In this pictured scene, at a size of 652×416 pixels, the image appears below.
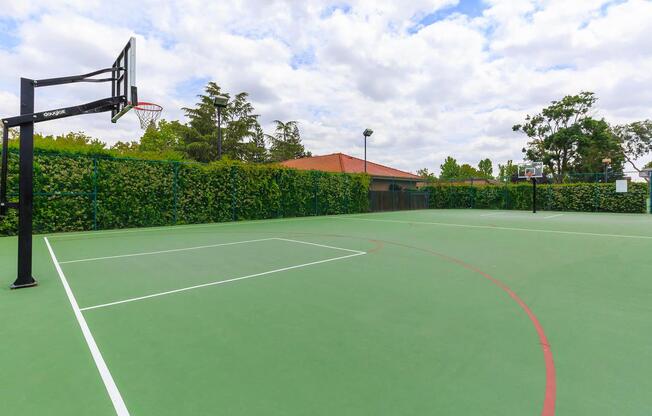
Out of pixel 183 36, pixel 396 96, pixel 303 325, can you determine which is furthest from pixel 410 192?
pixel 303 325

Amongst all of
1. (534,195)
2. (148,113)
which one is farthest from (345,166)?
(148,113)

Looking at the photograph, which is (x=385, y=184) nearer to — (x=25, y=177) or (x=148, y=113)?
(x=148, y=113)

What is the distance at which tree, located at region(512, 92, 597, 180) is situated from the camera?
3084cm

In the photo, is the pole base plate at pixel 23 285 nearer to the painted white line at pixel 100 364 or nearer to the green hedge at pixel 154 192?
the painted white line at pixel 100 364

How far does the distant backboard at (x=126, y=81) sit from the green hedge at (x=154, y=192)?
6159 millimetres

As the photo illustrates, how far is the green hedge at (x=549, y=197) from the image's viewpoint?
19.4 m

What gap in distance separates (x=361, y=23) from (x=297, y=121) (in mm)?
34123

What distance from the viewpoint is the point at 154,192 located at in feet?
38.4

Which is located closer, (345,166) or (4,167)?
(4,167)

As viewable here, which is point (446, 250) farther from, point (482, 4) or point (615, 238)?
point (482, 4)

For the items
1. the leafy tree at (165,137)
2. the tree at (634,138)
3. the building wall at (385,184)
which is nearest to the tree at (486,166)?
the tree at (634,138)

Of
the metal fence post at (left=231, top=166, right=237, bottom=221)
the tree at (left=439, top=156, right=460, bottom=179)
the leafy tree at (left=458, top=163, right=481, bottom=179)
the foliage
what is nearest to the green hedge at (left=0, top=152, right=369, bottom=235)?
the metal fence post at (left=231, top=166, right=237, bottom=221)

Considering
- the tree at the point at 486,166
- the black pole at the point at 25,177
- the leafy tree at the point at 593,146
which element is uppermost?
the tree at the point at 486,166

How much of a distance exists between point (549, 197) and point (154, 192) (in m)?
23.8
